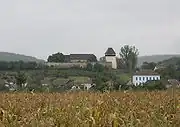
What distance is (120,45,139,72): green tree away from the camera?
11994 centimetres

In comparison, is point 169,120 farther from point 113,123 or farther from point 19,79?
point 19,79

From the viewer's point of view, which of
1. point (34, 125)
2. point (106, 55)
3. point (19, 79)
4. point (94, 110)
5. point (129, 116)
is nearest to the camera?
point (34, 125)

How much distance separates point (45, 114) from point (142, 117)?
1338 millimetres

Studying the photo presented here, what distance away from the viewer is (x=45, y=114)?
18.5 ft

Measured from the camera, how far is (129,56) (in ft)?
404

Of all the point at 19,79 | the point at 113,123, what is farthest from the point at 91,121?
the point at 19,79

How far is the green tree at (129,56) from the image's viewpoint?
11994 cm

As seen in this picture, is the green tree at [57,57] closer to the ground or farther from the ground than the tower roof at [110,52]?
closer to the ground

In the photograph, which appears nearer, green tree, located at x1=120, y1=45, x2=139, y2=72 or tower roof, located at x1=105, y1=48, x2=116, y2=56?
green tree, located at x1=120, y1=45, x2=139, y2=72

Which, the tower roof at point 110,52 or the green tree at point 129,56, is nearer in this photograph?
the green tree at point 129,56

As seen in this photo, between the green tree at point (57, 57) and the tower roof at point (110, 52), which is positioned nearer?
the green tree at point (57, 57)

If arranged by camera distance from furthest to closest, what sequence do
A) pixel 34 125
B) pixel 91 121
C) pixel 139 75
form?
pixel 139 75 < pixel 91 121 < pixel 34 125

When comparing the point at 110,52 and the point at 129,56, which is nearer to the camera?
the point at 129,56

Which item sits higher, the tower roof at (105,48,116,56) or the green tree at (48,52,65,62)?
the tower roof at (105,48,116,56)
